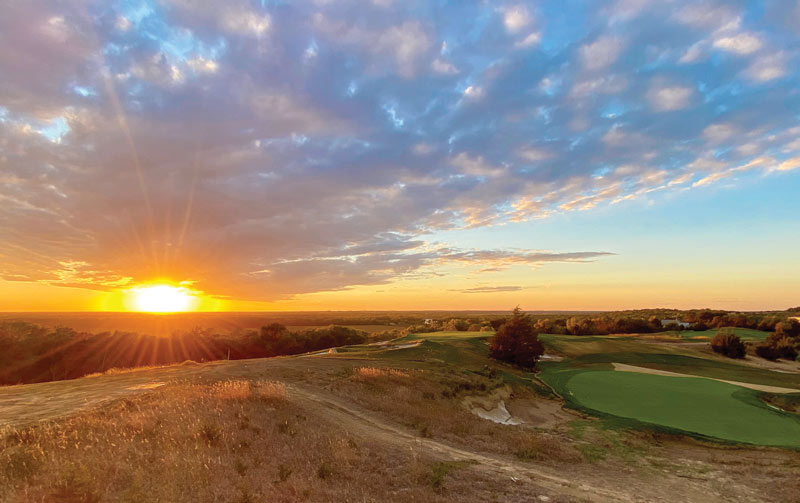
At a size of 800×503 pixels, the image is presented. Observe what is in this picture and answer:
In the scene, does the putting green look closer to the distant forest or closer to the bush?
the distant forest

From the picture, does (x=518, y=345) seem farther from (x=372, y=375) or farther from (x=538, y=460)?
(x=538, y=460)

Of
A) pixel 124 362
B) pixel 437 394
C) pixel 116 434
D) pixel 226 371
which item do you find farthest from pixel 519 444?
pixel 124 362

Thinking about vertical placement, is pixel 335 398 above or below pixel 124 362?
above

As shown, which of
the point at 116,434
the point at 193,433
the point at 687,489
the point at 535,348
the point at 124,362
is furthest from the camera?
the point at 124,362

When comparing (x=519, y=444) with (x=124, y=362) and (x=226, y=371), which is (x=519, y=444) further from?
(x=124, y=362)

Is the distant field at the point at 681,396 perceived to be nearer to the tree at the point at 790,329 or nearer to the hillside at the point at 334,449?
the hillside at the point at 334,449
